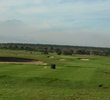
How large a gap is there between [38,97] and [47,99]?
936mm

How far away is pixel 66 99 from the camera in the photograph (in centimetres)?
1659

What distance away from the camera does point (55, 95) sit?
17.8m

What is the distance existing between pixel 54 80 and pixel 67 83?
1834 mm

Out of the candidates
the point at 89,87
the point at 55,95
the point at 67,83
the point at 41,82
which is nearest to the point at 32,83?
the point at 41,82

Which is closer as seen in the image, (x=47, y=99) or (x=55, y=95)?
(x=47, y=99)

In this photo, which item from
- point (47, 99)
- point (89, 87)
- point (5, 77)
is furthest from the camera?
point (5, 77)

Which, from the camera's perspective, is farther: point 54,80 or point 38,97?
point 54,80

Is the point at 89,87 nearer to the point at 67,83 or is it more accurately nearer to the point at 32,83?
the point at 67,83

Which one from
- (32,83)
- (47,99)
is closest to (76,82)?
(32,83)

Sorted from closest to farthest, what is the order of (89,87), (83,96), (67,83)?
(83,96), (89,87), (67,83)

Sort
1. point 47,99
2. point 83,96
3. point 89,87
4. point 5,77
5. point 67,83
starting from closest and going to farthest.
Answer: point 47,99 → point 83,96 → point 89,87 → point 67,83 → point 5,77

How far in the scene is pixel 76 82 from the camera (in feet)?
81.9

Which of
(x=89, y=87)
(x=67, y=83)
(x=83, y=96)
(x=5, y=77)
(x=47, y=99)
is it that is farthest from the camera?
(x=5, y=77)

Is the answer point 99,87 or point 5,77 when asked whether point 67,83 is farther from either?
point 5,77
